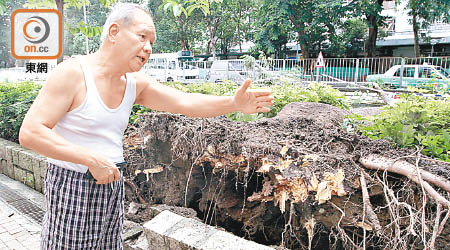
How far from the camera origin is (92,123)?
66.0 inches

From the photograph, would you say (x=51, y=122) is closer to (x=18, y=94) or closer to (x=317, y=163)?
(x=317, y=163)

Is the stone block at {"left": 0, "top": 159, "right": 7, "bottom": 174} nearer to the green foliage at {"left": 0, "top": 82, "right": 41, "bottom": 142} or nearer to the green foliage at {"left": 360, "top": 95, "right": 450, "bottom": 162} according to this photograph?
the green foliage at {"left": 0, "top": 82, "right": 41, "bottom": 142}

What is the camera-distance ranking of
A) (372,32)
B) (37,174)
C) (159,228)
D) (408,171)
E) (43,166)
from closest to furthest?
(408,171), (159,228), (43,166), (37,174), (372,32)

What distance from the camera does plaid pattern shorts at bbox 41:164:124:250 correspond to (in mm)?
1769

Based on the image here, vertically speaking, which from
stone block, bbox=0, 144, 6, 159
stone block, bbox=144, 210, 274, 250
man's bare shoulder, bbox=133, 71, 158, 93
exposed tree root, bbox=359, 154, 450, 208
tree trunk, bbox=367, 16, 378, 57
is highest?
tree trunk, bbox=367, 16, 378, 57

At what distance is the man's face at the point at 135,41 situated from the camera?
5.49 feet

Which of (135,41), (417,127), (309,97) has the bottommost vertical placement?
(417,127)

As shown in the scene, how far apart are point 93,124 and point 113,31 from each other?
0.48 meters

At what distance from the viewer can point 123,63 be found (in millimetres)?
1707

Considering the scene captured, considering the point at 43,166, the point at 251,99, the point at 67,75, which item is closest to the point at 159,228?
the point at 251,99

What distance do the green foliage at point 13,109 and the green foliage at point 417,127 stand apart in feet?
17.7

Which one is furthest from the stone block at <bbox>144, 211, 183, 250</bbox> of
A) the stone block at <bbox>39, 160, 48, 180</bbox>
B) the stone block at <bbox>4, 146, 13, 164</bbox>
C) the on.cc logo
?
the on.cc logo

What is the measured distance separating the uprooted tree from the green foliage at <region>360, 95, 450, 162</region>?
140 millimetres

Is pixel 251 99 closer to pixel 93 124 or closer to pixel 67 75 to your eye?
pixel 93 124
